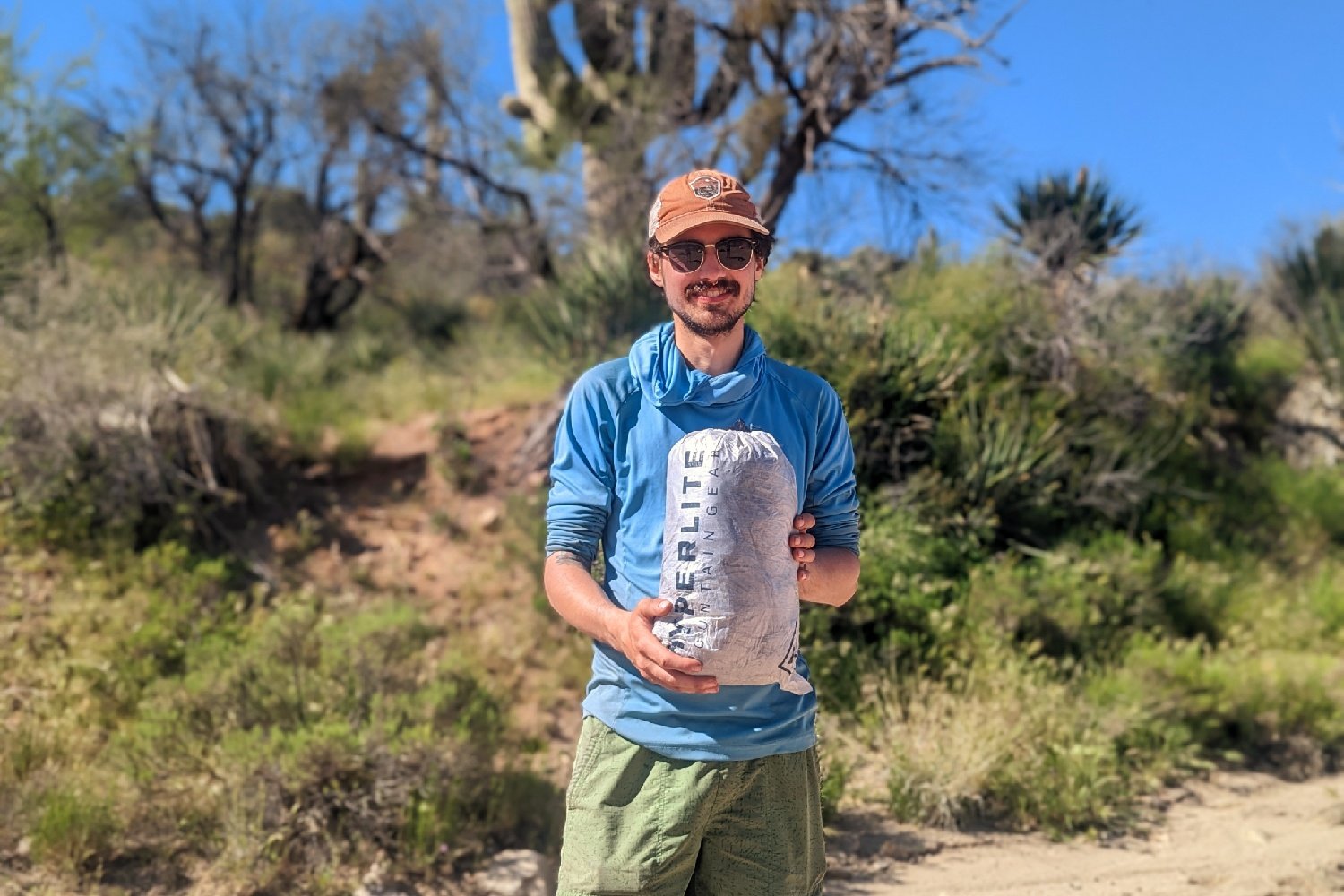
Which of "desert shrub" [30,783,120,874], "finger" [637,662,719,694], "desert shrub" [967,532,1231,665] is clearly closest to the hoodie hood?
"finger" [637,662,719,694]

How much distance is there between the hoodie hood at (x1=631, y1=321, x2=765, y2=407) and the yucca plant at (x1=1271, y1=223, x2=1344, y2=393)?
30.1 feet

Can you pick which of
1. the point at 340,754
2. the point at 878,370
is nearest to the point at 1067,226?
the point at 878,370

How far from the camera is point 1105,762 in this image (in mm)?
4895

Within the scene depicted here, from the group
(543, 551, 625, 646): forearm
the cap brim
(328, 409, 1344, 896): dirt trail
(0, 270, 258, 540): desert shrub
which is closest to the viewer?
(543, 551, 625, 646): forearm

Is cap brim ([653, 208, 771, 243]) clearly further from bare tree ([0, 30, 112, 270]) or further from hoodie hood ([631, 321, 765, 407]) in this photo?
bare tree ([0, 30, 112, 270])

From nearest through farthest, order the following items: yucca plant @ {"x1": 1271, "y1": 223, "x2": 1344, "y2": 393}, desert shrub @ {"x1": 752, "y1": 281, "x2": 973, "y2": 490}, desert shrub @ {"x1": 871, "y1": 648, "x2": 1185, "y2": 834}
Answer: desert shrub @ {"x1": 871, "y1": 648, "x2": 1185, "y2": 834} → desert shrub @ {"x1": 752, "y1": 281, "x2": 973, "y2": 490} → yucca plant @ {"x1": 1271, "y1": 223, "x2": 1344, "y2": 393}

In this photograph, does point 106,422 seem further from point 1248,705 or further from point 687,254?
point 1248,705

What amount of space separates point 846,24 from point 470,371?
5057 mm

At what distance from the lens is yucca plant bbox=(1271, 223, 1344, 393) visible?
9242mm

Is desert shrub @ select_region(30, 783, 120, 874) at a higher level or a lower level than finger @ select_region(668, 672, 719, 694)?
lower

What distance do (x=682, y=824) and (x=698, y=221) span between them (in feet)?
3.84

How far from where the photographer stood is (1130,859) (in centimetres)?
427

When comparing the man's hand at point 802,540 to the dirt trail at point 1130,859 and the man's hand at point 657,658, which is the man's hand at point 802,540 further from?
the dirt trail at point 1130,859

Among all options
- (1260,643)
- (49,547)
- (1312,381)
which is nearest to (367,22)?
(49,547)
